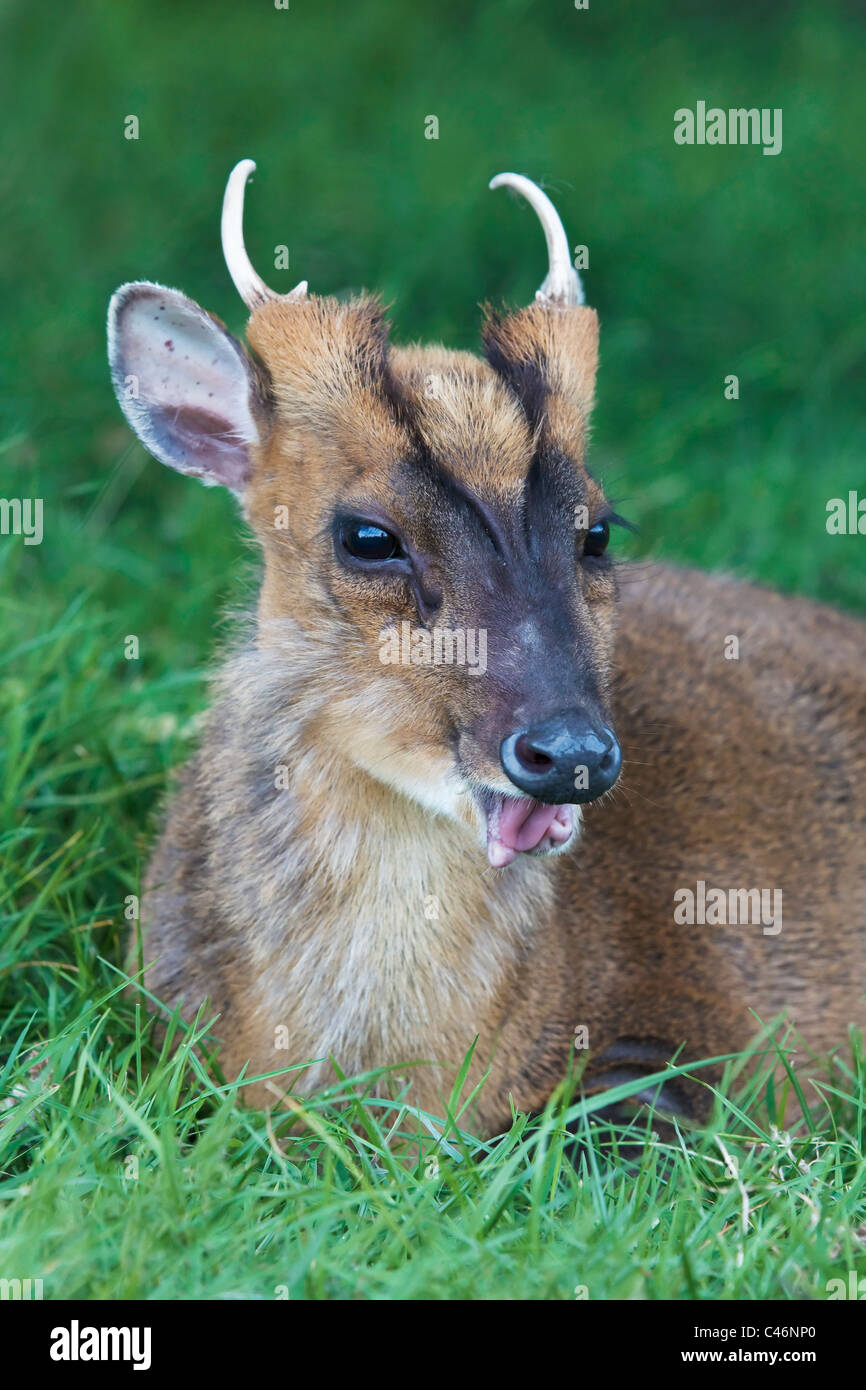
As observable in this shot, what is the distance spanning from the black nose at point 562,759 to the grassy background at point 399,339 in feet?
2.85

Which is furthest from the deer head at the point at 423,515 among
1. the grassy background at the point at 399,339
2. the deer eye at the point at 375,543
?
the grassy background at the point at 399,339

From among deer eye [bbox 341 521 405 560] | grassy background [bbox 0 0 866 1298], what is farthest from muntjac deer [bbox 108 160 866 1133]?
grassy background [bbox 0 0 866 1298]

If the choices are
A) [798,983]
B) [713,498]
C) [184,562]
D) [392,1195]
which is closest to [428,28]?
[713,498]

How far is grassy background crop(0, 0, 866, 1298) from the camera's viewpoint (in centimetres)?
371

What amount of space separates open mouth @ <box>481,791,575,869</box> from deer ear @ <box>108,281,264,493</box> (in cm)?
117

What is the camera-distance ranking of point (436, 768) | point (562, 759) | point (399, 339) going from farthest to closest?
1. point (399, 339)
2. point (436, 768)
3. point (562, 759)

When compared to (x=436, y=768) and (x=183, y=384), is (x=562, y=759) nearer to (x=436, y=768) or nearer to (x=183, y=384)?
(x=436, y=768)

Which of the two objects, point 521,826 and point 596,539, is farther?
point 596,539

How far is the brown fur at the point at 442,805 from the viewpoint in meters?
3.96

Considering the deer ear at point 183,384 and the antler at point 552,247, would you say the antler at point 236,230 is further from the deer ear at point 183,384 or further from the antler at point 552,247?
the antler at point 552,247

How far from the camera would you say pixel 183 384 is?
4.48 meters

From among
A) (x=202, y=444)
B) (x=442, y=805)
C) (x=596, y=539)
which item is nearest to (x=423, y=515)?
(x=596, y=539)

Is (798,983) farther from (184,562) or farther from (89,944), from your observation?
(184,562)

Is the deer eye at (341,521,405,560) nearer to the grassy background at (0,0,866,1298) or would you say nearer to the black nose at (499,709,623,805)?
the black nose at (499,709,623,805)
